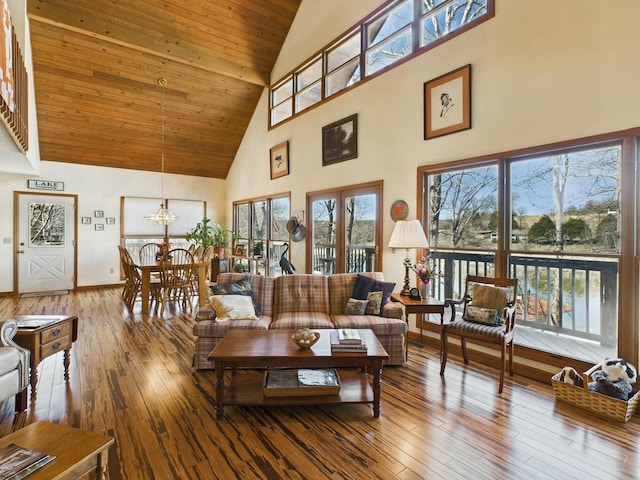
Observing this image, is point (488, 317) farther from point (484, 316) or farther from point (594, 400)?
point (594, 400)

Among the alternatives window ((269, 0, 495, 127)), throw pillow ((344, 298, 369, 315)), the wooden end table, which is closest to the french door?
throw pillow ((344, 298, 369, 315))

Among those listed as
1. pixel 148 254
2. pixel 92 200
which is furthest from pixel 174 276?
pixel 92 200

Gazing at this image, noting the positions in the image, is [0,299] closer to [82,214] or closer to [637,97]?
[82,214]

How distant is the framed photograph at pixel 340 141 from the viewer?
197 inches

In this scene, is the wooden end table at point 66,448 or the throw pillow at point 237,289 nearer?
the wooden end table at point 66,448

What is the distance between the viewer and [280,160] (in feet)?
22.3

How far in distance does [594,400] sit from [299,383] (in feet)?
7.17

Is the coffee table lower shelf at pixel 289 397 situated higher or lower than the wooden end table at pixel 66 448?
lower

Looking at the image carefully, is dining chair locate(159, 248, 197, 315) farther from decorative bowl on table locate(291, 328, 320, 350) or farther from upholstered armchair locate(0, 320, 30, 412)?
decorative bowl on table locate(291, 328, 320, 350)

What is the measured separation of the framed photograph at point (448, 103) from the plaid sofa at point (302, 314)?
187 cm

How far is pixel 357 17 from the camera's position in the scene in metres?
4.95

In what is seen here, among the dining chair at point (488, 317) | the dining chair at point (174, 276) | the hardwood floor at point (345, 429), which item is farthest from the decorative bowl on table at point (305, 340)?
the dining chair at point (174, 276)

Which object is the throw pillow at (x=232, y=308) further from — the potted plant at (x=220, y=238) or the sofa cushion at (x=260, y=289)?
the potted plant at (x=220, y=238)

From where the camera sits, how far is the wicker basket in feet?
7.63
